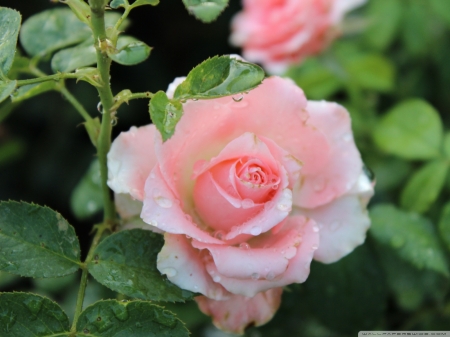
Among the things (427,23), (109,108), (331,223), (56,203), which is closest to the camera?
(109,108)

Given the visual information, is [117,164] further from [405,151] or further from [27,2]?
[27,2]

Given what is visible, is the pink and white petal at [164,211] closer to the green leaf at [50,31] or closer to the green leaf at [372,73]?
the green leaf at [50,31]

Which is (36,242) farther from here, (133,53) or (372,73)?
(372,73)

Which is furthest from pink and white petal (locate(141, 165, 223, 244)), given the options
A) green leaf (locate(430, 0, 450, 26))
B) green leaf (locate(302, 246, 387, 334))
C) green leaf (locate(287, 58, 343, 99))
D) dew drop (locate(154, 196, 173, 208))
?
green leaf (locate(430, 0, 450, 26))

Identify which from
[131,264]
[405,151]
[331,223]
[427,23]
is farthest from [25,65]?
[427,23]

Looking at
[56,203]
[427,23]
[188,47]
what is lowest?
[56,203]

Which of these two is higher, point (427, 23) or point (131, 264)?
point (131, 264)
